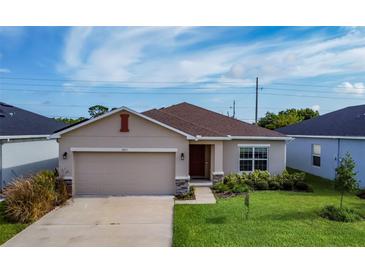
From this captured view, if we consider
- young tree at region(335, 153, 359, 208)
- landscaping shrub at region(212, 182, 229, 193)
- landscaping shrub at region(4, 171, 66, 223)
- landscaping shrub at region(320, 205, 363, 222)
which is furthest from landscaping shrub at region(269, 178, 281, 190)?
landscaping shrub at region(4, 171, 66, 223)

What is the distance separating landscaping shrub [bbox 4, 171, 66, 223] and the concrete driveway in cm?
36

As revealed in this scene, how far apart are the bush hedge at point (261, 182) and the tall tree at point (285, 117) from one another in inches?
843

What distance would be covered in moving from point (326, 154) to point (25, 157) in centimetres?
1731

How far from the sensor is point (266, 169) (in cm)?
1580

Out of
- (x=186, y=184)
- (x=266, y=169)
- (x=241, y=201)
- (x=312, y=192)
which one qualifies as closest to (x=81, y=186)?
(x=186, y=184)

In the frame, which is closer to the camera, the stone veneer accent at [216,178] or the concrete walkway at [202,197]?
the concrete walkway at [202,197]

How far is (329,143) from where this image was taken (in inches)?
665

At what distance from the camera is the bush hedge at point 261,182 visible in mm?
13766

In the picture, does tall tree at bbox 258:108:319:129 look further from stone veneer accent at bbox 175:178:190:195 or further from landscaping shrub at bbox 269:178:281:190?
stone veneer accent at bbox 175:178:190:195

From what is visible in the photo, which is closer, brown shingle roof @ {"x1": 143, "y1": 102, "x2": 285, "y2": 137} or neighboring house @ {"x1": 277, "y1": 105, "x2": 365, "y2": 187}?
neighboring house @ {"x1": 277, "y1": 105, "x2": 365, "y2": 187}

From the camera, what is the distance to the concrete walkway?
11.4 metres

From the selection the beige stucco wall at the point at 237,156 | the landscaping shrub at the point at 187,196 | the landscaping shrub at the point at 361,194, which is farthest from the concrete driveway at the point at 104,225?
the landscaping shrub at the point at 361,194

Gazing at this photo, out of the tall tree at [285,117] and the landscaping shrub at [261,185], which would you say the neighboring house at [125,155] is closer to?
the landscaping shrub at [261,185]
